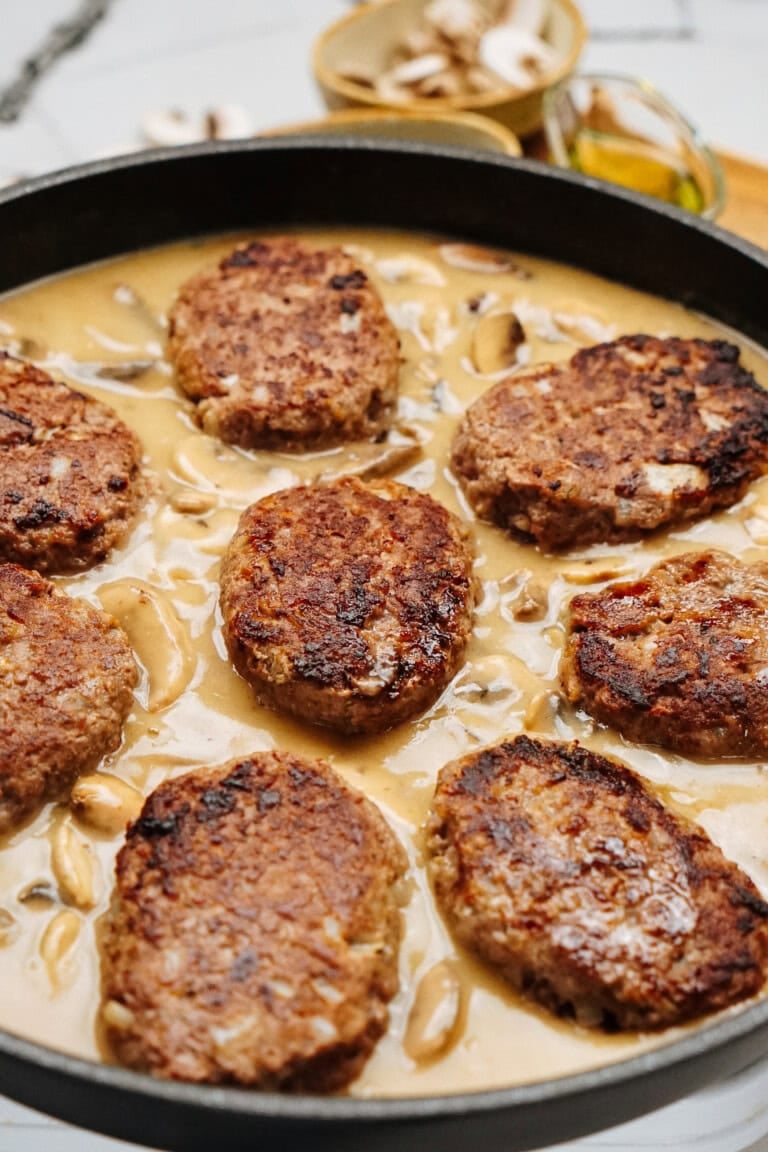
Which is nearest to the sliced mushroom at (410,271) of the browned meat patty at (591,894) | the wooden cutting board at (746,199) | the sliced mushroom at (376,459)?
the sliced mushroom at (376,459)

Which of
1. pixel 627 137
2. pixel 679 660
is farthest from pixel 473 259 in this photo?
pixel 679 660

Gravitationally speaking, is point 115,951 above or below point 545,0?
below

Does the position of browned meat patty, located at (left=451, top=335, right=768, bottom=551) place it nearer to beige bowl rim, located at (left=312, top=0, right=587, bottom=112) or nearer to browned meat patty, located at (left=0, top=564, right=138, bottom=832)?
browned meat patty, located at (left=0, top=564, right=138, bottom=832)

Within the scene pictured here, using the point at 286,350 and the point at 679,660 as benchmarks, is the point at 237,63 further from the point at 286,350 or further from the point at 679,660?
the point at 679,660

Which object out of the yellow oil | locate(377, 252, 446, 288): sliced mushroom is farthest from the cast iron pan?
the yellow oil

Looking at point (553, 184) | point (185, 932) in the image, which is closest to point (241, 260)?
point (553, 184)

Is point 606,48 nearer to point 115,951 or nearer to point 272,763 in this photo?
point 272,763
